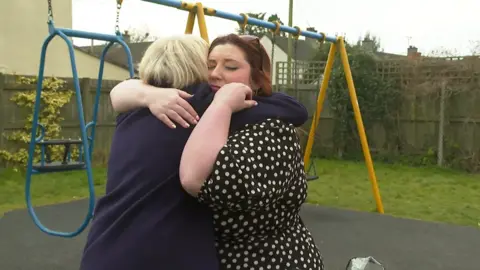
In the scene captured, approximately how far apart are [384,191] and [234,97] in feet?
20.8

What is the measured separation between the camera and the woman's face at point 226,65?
132 cm

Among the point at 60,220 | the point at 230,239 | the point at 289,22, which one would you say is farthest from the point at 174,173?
the point at 289,22

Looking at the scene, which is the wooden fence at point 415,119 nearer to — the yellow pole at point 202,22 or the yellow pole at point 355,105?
the yellow pole at point 355,105

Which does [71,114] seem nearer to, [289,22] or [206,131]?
[206,131]

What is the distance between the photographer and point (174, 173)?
116 centimetres

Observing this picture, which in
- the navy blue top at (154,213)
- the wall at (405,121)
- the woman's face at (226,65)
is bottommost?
the wall at (405,121)

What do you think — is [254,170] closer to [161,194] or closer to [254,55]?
[161,194]

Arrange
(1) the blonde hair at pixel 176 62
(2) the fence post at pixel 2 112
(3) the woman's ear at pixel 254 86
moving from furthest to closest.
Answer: (2) the fence post at pixel 2 112
(3) the woman's ear at pixel 254 86
(1) the blonde hair at pixel 176 62

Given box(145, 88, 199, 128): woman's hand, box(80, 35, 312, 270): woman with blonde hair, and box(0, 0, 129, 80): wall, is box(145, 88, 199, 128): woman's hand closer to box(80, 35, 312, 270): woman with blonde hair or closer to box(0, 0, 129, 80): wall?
box(80, 35, 312, 270): woman with blonde hair

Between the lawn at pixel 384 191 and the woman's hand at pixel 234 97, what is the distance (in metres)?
4.76

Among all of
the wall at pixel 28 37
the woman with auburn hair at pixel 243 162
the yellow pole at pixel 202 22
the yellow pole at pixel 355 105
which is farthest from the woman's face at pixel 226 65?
the wall at pixel 28 37

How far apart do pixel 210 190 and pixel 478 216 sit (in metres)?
5.29

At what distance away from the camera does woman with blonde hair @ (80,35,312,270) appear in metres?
1.15

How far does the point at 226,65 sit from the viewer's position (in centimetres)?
132
